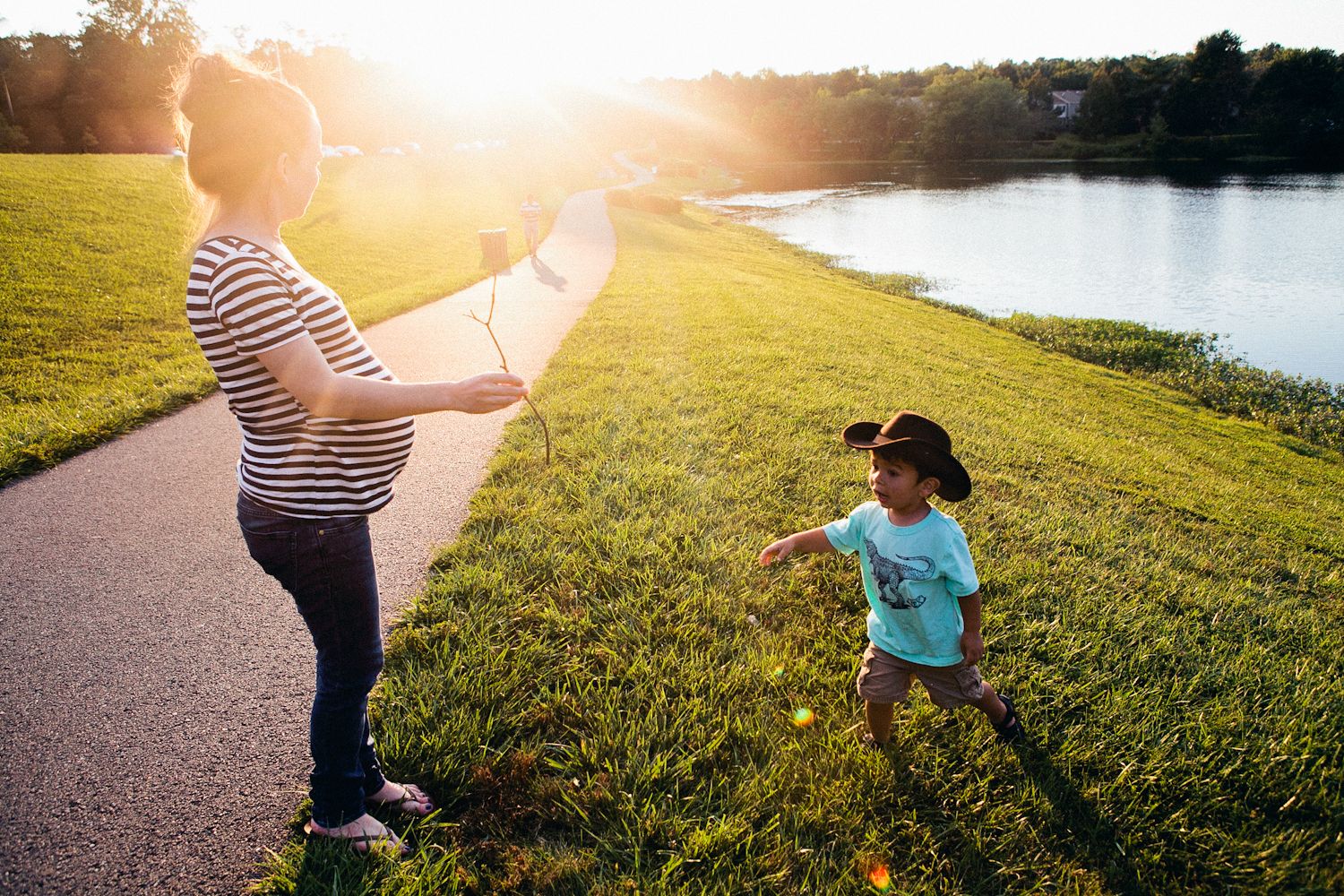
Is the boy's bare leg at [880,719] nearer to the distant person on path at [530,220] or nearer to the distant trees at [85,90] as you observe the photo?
the distant person on path at [530,220]

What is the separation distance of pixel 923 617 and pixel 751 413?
3566mm

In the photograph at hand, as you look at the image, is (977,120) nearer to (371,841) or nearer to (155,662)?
(155,662)

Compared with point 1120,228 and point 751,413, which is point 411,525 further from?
point 1120,228

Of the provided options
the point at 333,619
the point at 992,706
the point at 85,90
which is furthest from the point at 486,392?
the point at 85,90

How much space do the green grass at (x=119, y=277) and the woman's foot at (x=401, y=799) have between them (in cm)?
163

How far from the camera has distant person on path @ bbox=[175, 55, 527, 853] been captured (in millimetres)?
1419

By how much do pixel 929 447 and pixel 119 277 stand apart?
12.7 meters

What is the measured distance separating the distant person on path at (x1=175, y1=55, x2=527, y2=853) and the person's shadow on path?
33.1ft

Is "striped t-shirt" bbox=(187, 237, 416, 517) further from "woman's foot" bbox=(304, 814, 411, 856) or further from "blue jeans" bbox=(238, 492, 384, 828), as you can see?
"woman's foot" bbox=(304, 814, 411, 856)

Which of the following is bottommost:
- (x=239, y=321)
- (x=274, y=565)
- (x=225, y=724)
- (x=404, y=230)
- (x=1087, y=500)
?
(x=1087, y=500)

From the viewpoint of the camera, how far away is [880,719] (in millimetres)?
2357

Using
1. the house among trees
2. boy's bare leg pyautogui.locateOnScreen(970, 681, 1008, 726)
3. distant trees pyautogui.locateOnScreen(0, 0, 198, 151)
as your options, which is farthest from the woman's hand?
the house among trees

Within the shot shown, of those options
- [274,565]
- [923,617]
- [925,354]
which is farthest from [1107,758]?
→ [925,354]

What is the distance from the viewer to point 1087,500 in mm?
5059
